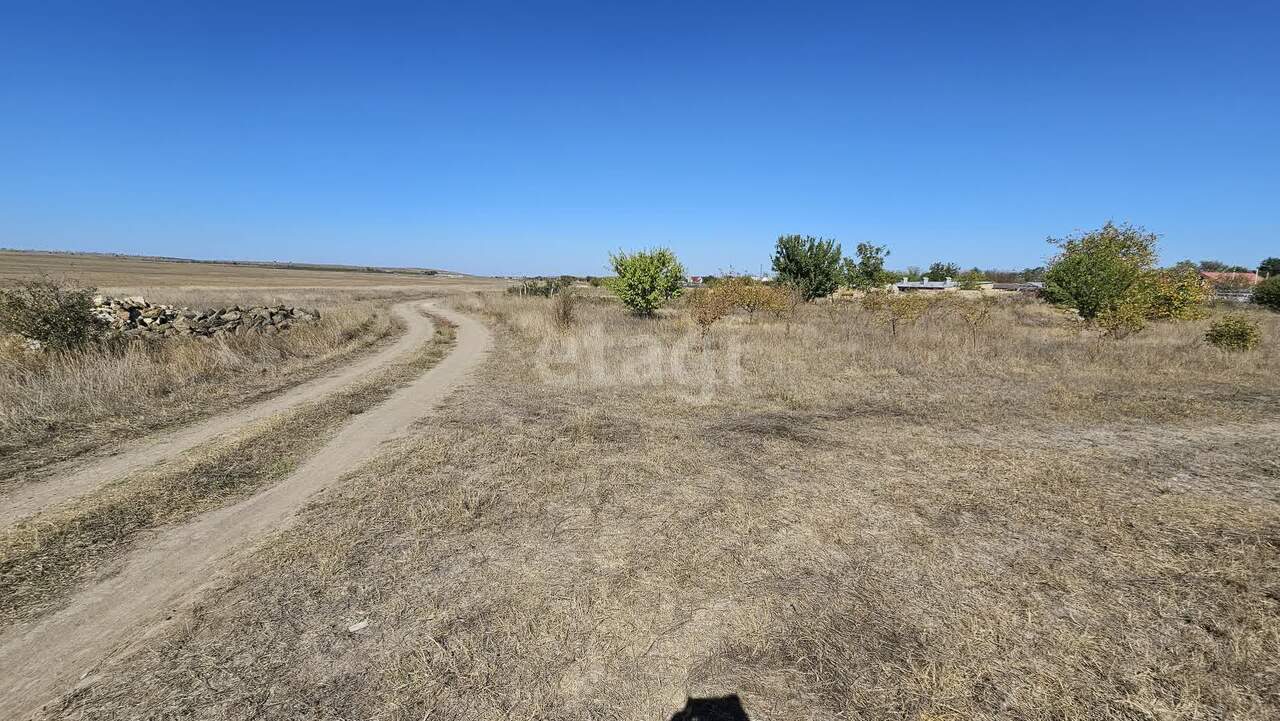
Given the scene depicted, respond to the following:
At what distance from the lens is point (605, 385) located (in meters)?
11.0

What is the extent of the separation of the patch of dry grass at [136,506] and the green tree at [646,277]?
18560mm

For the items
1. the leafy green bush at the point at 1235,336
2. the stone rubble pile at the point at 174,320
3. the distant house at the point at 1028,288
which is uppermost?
the distant house at the point at 1028,288

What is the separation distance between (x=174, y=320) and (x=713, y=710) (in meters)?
20.4

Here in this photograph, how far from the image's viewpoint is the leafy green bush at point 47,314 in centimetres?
1045

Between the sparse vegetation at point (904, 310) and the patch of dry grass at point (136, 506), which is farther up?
the sparse vegetation at point (904, 310)

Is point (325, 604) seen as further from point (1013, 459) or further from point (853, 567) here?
point (1013, 459)

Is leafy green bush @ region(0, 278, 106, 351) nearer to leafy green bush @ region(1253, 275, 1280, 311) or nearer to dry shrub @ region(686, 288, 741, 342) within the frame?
dry shrub @ region(686, 288, 741, 342)

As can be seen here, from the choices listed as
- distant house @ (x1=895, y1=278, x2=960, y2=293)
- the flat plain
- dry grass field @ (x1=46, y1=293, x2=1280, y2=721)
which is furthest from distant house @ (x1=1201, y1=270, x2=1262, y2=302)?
the flat plain

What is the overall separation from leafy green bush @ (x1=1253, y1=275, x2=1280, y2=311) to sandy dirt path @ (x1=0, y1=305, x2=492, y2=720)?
1916 inches

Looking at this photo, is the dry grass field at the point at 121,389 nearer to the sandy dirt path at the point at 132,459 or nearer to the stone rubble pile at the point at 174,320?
the sandy dirt path at the point at 132,459

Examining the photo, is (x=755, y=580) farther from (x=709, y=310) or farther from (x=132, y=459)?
(x=709, y=310)

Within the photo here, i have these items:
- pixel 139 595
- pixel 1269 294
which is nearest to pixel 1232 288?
pixel 1269 294

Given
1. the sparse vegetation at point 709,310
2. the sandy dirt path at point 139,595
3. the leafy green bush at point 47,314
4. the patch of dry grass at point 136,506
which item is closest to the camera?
the sandy dirt path at point 139,595

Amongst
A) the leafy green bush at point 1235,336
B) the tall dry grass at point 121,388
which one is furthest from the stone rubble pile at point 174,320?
the leafy green bush at point 1235,336
